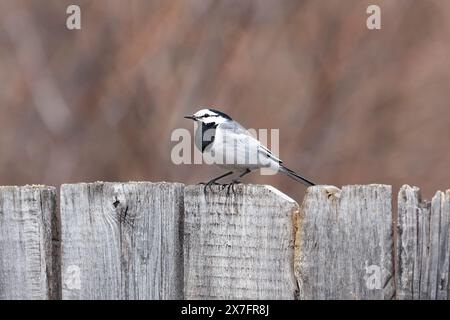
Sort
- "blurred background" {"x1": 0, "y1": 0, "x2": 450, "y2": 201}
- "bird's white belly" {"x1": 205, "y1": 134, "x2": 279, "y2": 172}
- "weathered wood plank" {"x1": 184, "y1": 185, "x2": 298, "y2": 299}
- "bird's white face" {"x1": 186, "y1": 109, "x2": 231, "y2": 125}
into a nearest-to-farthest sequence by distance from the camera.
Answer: "weathered wood plank" {"x1": 184, "y1": 185, "x2": 298, "y2": 299}
"bird's white belly" {"x1": 205, "y1": 134, "x2": 279, "y2": 172}
"bird's white face" {"x1": 186, "y1": 109, "x2": 231, "y2": 125}
"blurred background" {"x1": 0, "y1": 0, "x2": 450, "y2": 201}

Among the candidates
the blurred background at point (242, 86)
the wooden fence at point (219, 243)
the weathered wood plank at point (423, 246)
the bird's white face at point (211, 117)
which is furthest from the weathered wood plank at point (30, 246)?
the blurred background at point (242, 86)

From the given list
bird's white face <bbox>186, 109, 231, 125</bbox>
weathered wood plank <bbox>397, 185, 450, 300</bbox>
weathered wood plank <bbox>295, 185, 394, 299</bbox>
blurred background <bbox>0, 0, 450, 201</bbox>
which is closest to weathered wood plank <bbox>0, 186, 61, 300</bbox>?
weathered wood plank <bbox>295, 185, 394, 299</bbox>

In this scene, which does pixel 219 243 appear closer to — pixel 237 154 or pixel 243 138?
pixel 237 154

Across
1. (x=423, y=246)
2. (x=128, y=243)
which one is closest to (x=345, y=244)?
(x=423, y=246)

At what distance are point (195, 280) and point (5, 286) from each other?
0.78m

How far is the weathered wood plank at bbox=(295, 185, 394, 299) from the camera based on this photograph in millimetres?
4176

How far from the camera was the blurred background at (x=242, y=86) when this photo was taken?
7945 mm

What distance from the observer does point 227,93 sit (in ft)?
26.7

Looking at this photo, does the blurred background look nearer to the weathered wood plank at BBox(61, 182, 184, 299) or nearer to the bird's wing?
the bird's wing

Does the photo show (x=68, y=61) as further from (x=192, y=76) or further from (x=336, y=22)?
(x=336, y=22)

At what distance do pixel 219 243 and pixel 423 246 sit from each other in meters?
0.80

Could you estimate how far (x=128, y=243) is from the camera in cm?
443

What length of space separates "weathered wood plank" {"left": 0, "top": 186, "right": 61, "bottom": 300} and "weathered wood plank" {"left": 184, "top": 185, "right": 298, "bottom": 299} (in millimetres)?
552

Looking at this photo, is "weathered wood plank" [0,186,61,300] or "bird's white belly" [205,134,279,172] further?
"bird's white belly" [205,134,279,172]
